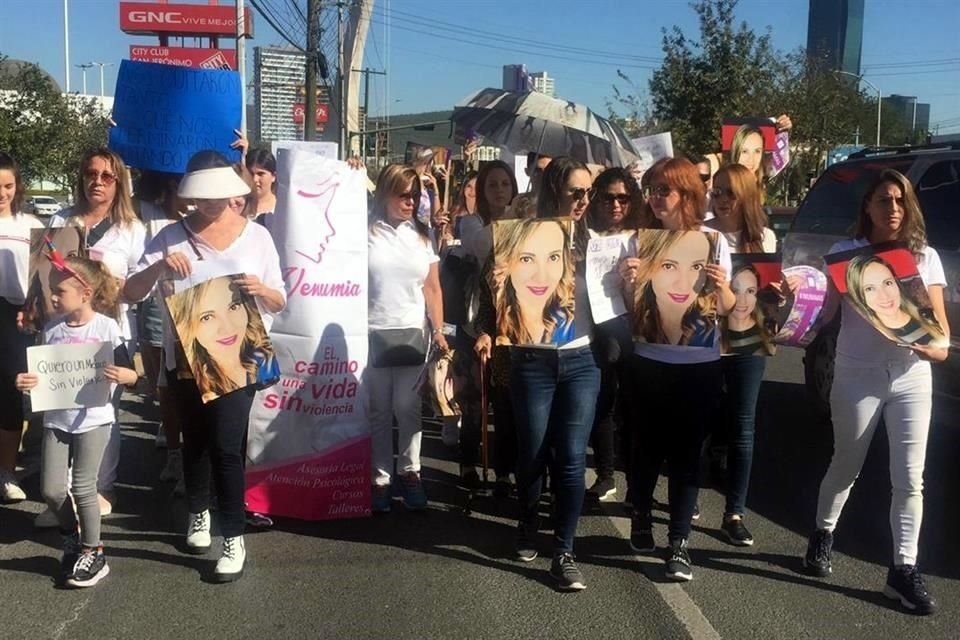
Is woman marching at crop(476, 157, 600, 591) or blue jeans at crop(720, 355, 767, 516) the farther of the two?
blue jeans at crop(720, 355, 767, 516)

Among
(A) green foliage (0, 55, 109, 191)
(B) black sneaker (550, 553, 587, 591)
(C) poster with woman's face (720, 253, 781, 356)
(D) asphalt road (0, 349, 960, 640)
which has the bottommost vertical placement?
(D) asphalt road (0, 349, 960, 640)

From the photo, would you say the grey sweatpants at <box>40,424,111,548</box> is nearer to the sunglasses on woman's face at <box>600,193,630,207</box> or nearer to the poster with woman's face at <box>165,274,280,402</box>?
the poster with woman's face at <box>165,274,280,402</box>

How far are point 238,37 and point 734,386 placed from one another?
66.7 feet

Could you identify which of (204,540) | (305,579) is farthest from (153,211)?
(305,579)

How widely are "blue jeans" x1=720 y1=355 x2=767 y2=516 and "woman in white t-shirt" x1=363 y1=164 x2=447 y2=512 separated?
1.58 meters

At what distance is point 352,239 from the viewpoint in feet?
16.6

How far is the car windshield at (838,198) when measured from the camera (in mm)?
7402

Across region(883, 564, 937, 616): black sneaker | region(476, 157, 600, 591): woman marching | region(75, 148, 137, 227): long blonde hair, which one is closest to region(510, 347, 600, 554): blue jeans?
region(476, 157, 600, 591): woman marching

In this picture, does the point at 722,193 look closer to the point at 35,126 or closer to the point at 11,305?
the point at 11,305

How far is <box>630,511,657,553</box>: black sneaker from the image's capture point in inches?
184

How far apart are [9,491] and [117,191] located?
1.80 metres

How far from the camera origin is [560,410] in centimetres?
435

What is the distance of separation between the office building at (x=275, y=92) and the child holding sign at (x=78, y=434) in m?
43.6

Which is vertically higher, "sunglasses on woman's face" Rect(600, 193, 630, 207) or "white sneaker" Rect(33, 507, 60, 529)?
"sunglasses on woman's face" Rect(600, 193, 630, 207)
